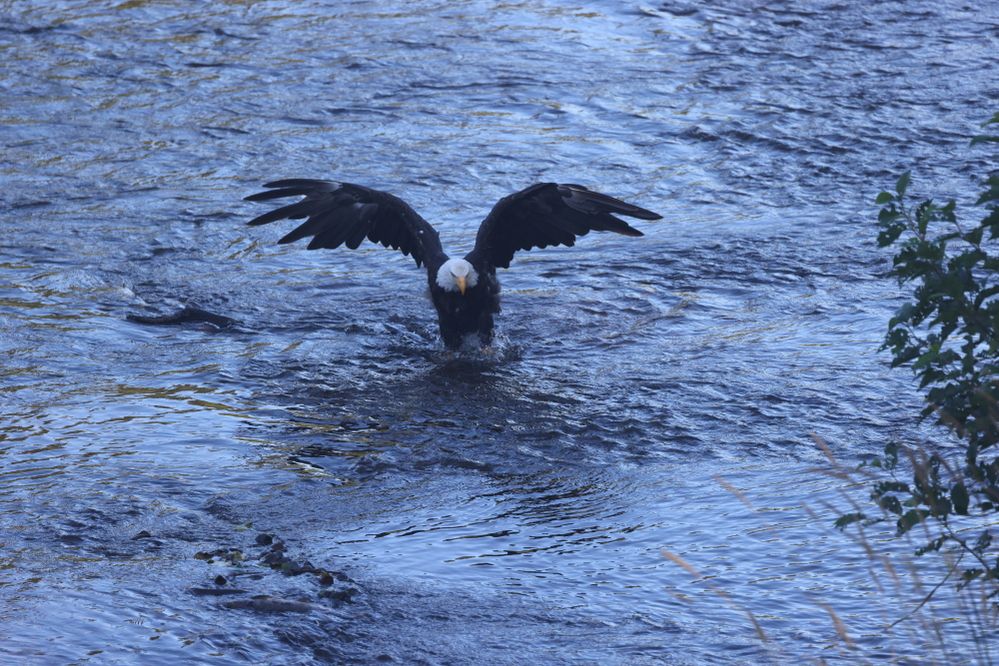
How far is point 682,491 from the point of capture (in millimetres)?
5898

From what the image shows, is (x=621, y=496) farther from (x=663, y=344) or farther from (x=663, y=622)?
(x=663, y=344)

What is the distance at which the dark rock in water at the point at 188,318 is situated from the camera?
8180 mm

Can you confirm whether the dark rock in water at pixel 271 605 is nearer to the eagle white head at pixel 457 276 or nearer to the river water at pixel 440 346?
the river water at pixel 440 346

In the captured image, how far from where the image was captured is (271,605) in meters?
4.70

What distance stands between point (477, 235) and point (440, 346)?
66 cm

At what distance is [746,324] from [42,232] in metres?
4.61

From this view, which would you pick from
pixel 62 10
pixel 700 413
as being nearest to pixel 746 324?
pixel 700 413

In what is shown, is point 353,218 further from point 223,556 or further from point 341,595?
point 341,595

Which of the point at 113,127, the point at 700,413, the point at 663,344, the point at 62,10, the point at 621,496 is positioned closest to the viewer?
the point at 621,496

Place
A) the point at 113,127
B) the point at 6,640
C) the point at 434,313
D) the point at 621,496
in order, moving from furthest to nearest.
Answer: the point at 113,127
the point at 434,313
the point at 621,496
the point at 6,640

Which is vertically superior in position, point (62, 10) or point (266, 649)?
point (62, 10)

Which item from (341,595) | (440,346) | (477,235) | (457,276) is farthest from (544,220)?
(341,595)

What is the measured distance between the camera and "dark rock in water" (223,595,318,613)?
15.4 ft

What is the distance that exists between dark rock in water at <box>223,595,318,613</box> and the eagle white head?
331 cm
